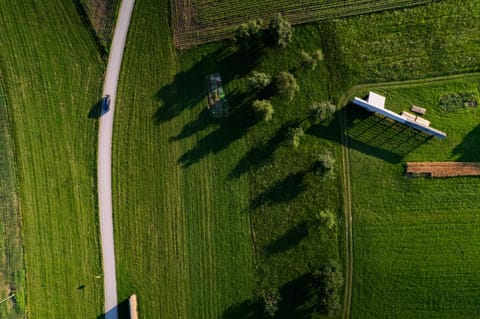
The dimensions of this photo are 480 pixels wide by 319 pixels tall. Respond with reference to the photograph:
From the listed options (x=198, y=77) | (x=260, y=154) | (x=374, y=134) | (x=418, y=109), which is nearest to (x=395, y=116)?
(x=374, y=134)

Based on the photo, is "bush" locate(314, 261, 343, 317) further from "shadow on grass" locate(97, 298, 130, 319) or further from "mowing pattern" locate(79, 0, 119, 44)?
"mowing pattern" locate(79, 0, 119, 44)

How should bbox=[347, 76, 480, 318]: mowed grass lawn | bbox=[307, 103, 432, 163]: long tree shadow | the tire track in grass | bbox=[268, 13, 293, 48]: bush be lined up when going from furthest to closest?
the tire track in grass → bbox=[307, 103, 432, 163]: long tree shadow → bbox=[347, 76, 480, 318]: mowed grass lawn → bbox=[268, 13, 293, 48]: bush

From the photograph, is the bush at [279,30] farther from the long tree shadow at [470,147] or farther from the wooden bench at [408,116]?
the long tree shadow at [470,147]

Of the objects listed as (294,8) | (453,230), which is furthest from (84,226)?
(453,230)

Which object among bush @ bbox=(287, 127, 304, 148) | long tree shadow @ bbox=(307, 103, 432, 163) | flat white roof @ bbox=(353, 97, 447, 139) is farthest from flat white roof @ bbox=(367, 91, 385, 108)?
bush @ bbox=(287, 127, 304, 148)

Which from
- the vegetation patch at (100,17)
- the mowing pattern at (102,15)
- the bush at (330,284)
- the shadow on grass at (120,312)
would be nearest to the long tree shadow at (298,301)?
the bush at (330,284)
